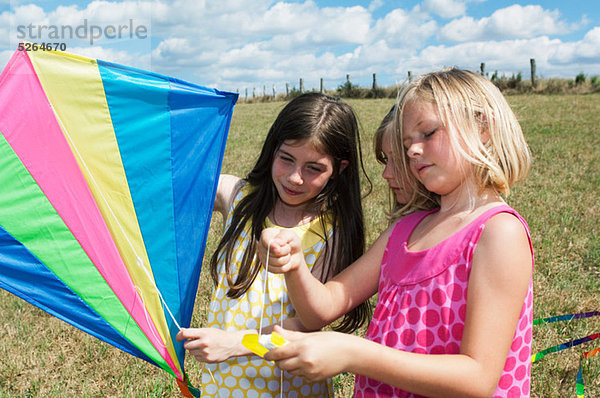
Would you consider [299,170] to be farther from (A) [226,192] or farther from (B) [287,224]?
(A) [226,192]

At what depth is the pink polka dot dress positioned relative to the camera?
1374mm

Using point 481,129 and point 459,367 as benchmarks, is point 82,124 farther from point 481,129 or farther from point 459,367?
point 459,367

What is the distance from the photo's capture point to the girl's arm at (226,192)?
227cm

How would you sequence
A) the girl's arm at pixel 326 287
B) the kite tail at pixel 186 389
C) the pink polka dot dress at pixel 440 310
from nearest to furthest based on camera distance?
the pink polka dot dress at pixel 440 310 → the girl's arm at pixel 326 287 → the kite tail at pixel 186 389

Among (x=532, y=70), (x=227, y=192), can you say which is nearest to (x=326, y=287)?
(x=227, y=192)

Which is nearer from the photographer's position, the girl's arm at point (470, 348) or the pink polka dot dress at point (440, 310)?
the girl's arm at point (470, 348)

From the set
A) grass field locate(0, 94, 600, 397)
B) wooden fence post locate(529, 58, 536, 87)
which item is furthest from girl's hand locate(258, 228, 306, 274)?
wooden fence post locate(529, 58, 536, 87)

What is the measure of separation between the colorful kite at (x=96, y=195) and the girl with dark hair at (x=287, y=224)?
0.22m

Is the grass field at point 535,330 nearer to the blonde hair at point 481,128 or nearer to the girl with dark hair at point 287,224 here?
the girl with dark hair at point 287,224

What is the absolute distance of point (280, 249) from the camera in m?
1.45

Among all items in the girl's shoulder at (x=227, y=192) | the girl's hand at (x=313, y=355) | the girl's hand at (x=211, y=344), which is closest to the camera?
the girl's hand at (x=313, y=355)

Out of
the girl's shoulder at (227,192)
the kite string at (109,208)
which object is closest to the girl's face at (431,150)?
the girl's shoulder at (227,192)

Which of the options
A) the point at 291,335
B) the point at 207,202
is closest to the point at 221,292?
the point at 207,202

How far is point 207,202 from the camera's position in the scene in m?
2.17
